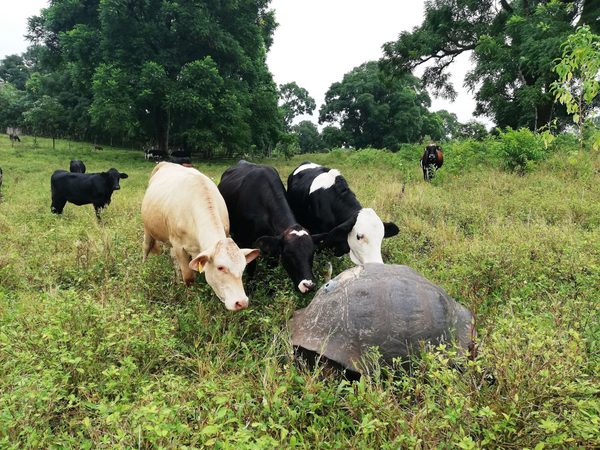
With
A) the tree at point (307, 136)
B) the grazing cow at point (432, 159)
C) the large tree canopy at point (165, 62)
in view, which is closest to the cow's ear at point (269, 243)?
the grazing cow at point (432, 159)

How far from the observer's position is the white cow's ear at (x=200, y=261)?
3.85 meters

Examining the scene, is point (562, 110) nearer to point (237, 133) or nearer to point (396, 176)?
point (396, 176)

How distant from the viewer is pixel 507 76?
17188 millimetres

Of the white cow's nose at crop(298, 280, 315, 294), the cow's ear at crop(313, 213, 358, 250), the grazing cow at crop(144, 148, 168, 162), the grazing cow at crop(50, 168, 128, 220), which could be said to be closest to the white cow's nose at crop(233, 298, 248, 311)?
the white cow's nose at crop(298, 280, 315, 294)

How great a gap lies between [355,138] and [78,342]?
46.1m

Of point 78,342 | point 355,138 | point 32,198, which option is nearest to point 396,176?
point 32,198

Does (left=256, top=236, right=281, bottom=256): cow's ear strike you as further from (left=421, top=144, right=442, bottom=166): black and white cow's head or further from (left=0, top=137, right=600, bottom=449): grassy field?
(left=421, top=144, right=442, bottom=166): black and white cow's head

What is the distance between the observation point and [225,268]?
12.6 ft

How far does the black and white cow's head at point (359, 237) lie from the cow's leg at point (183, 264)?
63.9 inches

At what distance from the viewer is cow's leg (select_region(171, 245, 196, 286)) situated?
15.0ft

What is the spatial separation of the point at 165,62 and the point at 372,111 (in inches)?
1075

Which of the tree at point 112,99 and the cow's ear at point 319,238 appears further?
the tree at point 112,99

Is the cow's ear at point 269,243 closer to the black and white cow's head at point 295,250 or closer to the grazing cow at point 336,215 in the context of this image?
the black and white cow's head at point 295,250

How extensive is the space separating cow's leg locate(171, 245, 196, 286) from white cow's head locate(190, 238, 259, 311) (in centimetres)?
70
